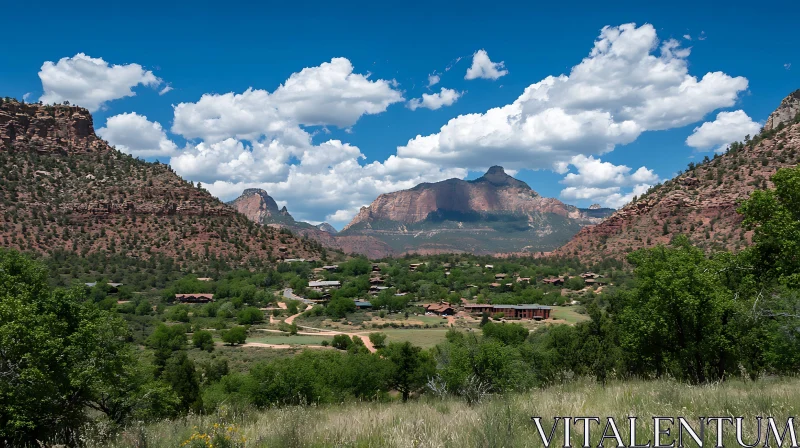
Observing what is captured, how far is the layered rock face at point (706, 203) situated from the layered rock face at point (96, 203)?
7188cm

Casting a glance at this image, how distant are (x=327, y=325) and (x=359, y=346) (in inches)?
781

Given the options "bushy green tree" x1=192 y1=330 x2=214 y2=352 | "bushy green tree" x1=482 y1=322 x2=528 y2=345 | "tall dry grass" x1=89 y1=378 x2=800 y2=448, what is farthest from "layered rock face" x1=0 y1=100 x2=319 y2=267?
"tall dry grass" x1=89 y1=378 x2=800 y2=448

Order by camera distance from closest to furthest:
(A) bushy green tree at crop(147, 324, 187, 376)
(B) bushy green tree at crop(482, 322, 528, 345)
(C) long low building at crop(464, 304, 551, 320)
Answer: (A) bushy green tree at crop(147, 324, 187, 376)
(B) bushy green tree at crop(482, 322, 528, 345)
(C) long low building at crop(464, 304, 551, 320)

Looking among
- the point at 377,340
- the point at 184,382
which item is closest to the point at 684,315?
the point at 184,382

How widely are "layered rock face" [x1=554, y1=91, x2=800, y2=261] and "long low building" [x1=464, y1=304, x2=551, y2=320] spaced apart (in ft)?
60.2

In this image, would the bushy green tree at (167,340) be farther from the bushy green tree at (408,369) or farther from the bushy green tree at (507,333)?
the bushy green tree at (507,333)

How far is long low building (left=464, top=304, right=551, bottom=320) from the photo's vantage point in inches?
2805

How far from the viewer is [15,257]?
728 inches

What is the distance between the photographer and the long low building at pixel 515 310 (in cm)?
7124

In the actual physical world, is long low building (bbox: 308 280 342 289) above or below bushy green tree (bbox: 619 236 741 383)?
below

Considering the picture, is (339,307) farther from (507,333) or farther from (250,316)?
(507,333)

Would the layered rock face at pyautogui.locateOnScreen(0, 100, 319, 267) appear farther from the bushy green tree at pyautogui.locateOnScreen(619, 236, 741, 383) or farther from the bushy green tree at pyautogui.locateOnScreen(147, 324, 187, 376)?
the bushy green tree at pyautogui.locateOnScreen(619, 236, 741, 383)

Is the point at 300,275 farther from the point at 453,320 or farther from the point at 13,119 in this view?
the point at 13,119

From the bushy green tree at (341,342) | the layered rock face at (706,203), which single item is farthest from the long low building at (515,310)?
the bushy green tree at (341,342)
